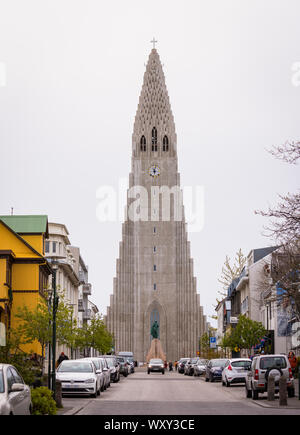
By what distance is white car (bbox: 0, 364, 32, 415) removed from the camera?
13516 mm

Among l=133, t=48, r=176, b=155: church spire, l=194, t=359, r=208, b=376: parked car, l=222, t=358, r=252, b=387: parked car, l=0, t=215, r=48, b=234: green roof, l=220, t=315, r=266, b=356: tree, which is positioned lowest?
l=194, t=359, r=208, b=376: parked car

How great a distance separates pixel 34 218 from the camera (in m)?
57.0

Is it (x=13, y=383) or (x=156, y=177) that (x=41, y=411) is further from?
(x=156, y=177)

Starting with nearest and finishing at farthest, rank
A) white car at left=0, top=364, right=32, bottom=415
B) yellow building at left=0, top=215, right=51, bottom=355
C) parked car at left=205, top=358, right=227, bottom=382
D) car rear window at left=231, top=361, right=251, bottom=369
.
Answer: white car at left=0, top=364, right=32, bottom=415 → car rear window at left=231, top=361, right=251, bottom=369 → parked car at left=205, top=358, right=227, bottom=382 → yellow building at left=0, top=215, right=51, bottom=355

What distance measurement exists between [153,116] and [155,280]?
26.4m

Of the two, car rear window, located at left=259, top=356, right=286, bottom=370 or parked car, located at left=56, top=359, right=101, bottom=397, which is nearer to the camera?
car rear window, located at left=259, top=356, right=286, bottom=370

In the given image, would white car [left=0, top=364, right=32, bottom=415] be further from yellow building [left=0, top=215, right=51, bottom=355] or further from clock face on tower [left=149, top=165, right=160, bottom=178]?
clock face on tower [left=149, top=165, right=160, bottom=178]

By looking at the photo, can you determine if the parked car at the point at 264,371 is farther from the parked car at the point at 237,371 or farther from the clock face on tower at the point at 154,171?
the clock face on tower at the point at 154,171

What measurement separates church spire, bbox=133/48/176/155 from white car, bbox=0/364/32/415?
10970 cm

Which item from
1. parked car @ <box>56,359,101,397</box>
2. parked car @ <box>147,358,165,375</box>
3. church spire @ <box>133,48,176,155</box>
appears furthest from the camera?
church spire @ <box>133,48,176,155</box>

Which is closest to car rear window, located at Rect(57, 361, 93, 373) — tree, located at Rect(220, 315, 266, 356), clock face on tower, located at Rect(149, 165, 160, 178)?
tree, located at Rect(220, 315, 266, 356)

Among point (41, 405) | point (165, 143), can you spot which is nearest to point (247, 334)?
point (41, 405)
